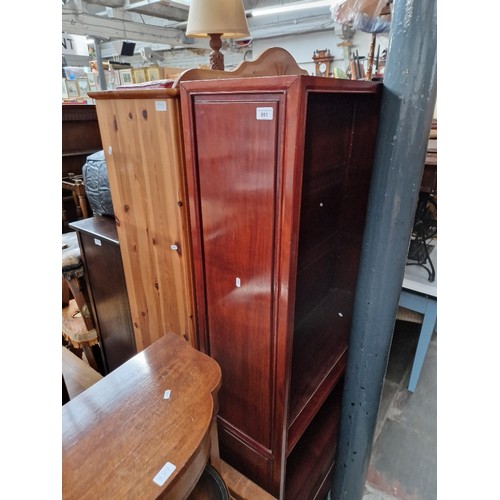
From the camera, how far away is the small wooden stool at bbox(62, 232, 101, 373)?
1.62 m

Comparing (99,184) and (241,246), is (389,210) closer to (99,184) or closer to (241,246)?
(241,246)

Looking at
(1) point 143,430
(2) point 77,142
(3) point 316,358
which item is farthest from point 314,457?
(2) point 77,142

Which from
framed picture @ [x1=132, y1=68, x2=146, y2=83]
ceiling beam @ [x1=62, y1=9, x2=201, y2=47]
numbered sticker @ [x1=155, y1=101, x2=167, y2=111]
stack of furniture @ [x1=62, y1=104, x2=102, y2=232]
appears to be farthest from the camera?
ceiling beam @ [x1=62, y1=9, x2=201, y2=47]

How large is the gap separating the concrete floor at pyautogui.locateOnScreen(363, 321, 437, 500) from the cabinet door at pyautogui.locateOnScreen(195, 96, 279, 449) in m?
0.89

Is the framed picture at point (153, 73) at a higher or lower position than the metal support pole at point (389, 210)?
higher

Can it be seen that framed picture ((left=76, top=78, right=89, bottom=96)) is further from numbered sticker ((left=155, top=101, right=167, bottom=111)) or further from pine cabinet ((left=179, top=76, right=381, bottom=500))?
pine cabinet ((left=179, top=76, right=381, bottom=500))

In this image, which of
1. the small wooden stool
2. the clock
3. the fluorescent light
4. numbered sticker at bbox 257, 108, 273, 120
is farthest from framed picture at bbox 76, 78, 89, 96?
numbered sticker at bbox 257, 108, 273, 120

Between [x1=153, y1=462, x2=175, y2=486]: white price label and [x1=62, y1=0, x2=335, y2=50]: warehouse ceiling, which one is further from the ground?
[x1=62, y1=0, x2=335, y2=50]: warehouse ceiling

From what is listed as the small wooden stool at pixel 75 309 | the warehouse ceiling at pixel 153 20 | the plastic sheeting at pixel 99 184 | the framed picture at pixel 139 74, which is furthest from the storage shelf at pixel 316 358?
the warehouse ceiling at pixel 153 20

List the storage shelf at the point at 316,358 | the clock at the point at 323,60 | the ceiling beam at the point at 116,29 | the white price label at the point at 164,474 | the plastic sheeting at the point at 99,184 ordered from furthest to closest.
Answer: the clock at the point at 323,60
the ceiling beam at the point at 116,29
the plastic sheeting at the point at 99,184
the storage shelf at the point at 316,358
the white price label at the point at 164,474

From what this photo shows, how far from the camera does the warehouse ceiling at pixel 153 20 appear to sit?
→ 5.33m

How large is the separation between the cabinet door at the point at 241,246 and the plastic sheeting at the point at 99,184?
0.74 m

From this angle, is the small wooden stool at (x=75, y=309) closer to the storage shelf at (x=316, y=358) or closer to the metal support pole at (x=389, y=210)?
the storage shelf at (x=316, y=358)
